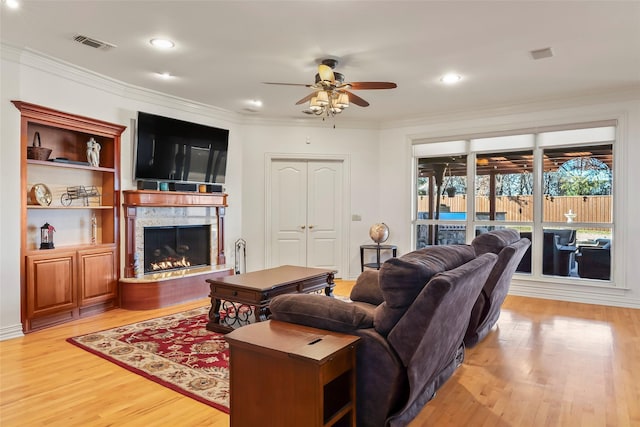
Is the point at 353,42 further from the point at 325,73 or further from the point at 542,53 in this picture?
the point at 542,53

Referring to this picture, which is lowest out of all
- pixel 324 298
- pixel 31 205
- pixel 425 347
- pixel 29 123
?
pixel 425 347

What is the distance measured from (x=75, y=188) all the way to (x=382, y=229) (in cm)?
435

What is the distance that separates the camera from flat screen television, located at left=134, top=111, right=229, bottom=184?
5.25m

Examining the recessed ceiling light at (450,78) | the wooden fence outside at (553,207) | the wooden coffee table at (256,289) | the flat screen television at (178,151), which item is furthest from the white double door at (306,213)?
the recessed ceiling light at (450,78)

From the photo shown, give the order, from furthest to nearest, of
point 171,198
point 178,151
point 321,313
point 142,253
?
point 178,151, point 171,198, point 142,253, point 321,313

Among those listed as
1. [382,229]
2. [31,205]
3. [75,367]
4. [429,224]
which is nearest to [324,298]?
[75,367]

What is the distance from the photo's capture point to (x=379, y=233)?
6.60m

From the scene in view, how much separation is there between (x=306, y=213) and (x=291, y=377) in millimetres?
5251

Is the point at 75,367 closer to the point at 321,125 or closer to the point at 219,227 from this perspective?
the point at 219,227

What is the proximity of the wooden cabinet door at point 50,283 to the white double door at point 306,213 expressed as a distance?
314cm

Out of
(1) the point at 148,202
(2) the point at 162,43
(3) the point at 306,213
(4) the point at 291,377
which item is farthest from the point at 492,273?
(1) the point at 148,202

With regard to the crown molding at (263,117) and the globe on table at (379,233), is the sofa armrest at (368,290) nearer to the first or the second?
the globe on table at (379,233)

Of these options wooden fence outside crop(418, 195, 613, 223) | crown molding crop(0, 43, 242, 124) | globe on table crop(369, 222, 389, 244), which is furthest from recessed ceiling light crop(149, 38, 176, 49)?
wooden fence outside crop(418, 195, 613, 223)

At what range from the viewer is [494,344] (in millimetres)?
3730
